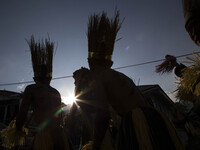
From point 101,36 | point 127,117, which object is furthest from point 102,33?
point 127,117

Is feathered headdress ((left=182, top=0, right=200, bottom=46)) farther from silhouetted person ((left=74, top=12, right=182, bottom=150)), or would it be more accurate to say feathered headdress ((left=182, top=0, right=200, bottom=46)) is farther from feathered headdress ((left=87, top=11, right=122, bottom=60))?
feathered headdress ((left=87, top=11, right=122, bottom=60))

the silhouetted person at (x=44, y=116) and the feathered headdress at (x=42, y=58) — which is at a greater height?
the feathered headdress at (x=42, y=58)

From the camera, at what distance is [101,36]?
6.79 ft

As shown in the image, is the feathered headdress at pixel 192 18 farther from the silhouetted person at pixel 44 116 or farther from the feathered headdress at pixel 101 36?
the silhouetted person at pixel 44 116

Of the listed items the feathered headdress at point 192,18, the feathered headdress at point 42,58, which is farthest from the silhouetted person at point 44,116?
the feathered headdress at point 192,18

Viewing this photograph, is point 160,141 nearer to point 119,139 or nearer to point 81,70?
point 119,139

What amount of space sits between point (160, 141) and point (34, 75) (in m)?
2.62

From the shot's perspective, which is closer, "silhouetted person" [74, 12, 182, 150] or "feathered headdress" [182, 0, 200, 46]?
"feathered headdress" [182, 0, 200, 46]

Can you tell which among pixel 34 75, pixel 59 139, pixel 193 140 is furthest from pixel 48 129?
pixel 193 140

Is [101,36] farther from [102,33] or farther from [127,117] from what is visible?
[127,117]

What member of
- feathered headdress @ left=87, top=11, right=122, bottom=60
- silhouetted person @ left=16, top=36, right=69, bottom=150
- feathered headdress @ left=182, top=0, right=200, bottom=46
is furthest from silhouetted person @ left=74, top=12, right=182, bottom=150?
silhouetted person @ left=16, top=36, right=69, bottom=150

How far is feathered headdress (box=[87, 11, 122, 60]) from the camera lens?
1970 millimetres

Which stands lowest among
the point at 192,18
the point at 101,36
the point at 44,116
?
the point at 44,116

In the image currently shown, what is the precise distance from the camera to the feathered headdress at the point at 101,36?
1.97 m
